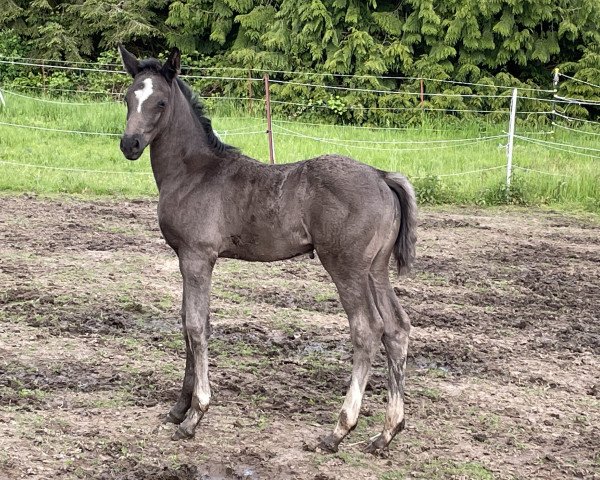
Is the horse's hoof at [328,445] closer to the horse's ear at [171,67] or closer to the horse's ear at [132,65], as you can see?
the horse's ear at [171,67]

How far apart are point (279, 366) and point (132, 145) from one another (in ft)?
6.57

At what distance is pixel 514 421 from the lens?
16.5 feet

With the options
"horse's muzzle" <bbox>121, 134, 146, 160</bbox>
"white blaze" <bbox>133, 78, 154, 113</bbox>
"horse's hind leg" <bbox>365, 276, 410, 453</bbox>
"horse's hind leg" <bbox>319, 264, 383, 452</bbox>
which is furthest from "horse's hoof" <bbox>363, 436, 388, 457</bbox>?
"white blaze" <bbox>133, 78, 154, 113</bbox>

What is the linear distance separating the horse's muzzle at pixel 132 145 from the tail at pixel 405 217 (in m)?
1.32

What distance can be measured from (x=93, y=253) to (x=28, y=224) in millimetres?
1593

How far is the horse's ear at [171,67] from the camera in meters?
4.68

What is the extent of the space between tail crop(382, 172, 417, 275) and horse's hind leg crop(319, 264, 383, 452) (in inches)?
11.4

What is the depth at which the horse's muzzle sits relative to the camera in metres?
4.49

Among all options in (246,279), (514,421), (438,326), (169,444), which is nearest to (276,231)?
(169,444)

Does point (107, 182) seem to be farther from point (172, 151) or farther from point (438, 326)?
point (172, 151)

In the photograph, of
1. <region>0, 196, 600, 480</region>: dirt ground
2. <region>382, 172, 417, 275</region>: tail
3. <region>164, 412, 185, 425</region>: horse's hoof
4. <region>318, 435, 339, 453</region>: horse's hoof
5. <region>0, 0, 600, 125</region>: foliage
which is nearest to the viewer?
<region>0, 196, 600, 480</region>: dirt ground

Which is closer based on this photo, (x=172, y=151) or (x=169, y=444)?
(x=169, y=444)

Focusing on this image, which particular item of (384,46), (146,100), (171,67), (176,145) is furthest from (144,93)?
(384,46)

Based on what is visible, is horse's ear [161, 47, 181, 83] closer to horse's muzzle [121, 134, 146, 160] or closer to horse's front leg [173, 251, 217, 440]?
horse's muzzle [121, 134, 146, 160]
